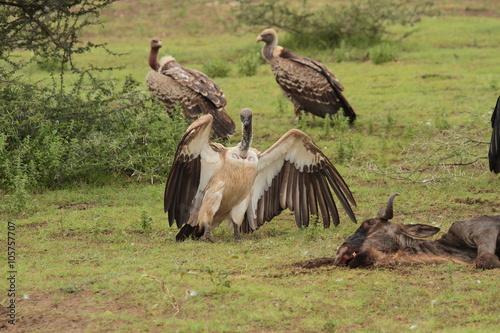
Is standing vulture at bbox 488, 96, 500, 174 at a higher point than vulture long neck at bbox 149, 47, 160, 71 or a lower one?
lower

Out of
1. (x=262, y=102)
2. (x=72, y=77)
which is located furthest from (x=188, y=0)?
(x=262, y=102)

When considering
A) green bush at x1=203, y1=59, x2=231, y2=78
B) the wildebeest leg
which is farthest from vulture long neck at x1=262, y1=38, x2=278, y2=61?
the wildebeest leg

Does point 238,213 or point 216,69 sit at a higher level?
point 216,69

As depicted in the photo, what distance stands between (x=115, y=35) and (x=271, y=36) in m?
7.65

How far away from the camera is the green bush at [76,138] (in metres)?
9.49

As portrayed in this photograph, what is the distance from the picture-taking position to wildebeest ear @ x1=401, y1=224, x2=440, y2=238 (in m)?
6.48

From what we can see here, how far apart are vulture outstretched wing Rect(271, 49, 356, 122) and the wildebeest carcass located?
5.80 metres

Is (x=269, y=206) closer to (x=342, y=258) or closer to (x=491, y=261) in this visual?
(x=342, y=258)

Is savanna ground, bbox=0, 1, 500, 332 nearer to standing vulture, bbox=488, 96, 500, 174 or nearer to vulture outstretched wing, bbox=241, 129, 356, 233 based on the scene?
vulture outstretched wing, bbox=241, 129, 356, 233

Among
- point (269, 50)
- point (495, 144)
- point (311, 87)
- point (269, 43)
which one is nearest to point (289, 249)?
point (495, 144)

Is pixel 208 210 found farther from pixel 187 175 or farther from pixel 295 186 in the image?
pixel 295 186

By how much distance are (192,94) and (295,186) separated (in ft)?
13.4

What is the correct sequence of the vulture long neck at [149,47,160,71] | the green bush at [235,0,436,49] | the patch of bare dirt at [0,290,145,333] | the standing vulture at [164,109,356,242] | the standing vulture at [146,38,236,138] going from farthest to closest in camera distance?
the green bush at [235,0,436,49], the vulture long neck at [149,47,160,71], the standing vulture at [146,38,236,138], the standing vulture at [164,109,356,242], the patch of bare dirt at [0,290,145,333]

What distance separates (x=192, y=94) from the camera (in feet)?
38.5
